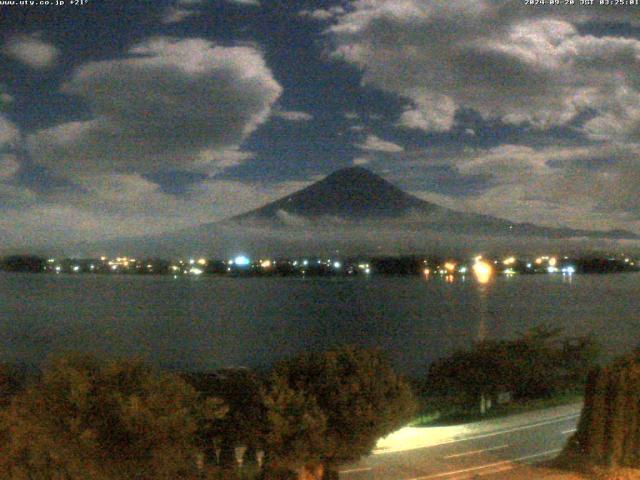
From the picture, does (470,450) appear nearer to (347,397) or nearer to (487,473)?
(487,473)

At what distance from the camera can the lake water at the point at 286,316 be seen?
4884cm

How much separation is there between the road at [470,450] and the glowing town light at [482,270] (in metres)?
101

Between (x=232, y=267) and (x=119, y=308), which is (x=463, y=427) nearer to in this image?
(x=119, y=308)

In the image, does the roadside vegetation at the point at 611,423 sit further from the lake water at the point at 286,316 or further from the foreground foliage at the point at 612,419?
the lake water at the point at 286,316

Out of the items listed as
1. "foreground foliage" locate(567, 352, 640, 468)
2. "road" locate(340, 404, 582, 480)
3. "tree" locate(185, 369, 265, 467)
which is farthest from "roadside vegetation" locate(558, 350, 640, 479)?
"tree" locate(185, 369, 265, 467)

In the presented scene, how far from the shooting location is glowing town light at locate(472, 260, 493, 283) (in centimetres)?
11744

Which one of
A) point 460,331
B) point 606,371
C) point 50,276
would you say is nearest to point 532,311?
point 460,331

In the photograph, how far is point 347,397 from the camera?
8.27 meters

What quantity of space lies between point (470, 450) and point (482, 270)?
108136mm

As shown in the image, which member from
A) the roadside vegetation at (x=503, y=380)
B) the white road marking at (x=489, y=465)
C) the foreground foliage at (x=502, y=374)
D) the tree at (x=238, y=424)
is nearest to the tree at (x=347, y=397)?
the tree at (x=238, y=424)

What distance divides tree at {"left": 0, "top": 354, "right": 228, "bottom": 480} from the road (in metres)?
4.25

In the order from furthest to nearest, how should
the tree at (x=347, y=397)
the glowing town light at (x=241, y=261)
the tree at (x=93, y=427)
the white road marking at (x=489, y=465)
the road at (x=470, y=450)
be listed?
1. the glowing town light at (x=241, y=261)
2. the road at (x=470, y=450)
3. the white road marking at (x=489, y=465)
4. the tree at (x=347, y=397)
5. the tree at (x=93, y=427)

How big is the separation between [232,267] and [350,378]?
4223 inches

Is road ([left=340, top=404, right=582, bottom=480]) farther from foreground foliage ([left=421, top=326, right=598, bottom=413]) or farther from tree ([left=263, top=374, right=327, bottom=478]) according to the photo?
foreground foliage ([left=421, top=326, right=598, bottom=413])
